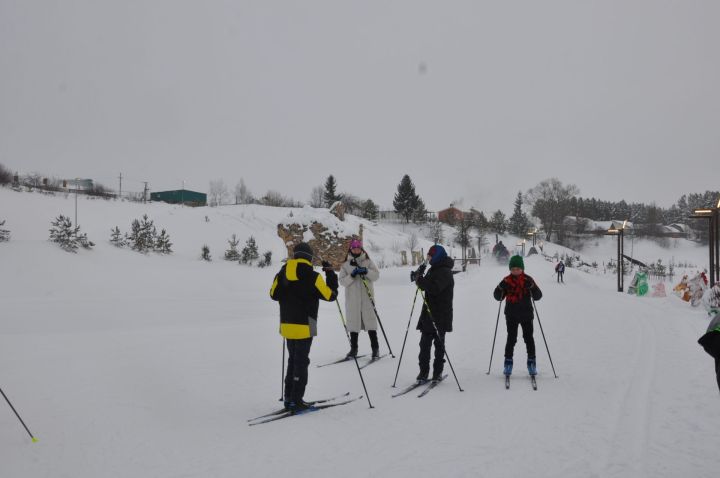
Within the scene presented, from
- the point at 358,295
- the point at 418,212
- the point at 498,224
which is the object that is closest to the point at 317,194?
the point at 418,212

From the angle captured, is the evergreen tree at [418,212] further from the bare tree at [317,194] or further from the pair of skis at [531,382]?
the pair of skis at [531,382]

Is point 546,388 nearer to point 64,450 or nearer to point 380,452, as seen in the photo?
point 380,452


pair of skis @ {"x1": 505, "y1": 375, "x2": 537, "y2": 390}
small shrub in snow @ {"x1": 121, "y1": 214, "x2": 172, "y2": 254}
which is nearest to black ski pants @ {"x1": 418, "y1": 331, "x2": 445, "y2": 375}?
pair of skis @ {"x1": 505, "y1": 375, "x2": 537, "y2": 390}

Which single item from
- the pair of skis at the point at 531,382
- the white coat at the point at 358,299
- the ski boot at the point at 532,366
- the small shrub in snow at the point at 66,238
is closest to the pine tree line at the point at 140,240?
the small shrub in snow at the point at 66,238

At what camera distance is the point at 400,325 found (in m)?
10.9

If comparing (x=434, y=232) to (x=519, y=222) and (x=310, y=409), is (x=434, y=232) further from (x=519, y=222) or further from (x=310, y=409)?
(x=310, y=409)

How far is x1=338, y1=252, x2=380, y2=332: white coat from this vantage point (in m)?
7.27

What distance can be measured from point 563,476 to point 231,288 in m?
16.1

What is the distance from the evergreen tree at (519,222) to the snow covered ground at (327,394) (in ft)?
224

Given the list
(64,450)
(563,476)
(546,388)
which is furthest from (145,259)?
(563,476)

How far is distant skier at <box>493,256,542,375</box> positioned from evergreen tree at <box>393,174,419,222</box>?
62705mm

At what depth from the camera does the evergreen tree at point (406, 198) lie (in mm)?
68812

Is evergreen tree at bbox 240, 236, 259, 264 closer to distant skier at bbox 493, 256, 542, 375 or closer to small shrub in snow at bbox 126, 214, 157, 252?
small shrub in snow at bbox 126, 214, 157, 252

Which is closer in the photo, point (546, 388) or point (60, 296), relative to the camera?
point (546, 388)
